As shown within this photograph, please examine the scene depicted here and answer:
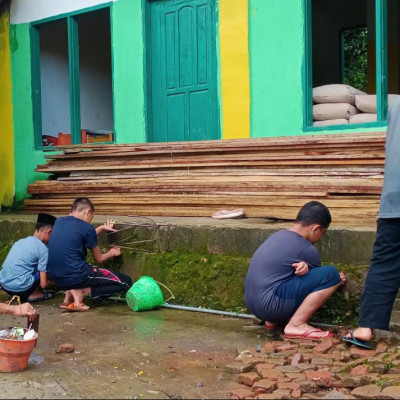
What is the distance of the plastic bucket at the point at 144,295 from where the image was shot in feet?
19.5

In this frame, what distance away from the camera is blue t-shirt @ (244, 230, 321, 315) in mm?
4852

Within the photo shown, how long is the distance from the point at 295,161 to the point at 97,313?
248 centimetres

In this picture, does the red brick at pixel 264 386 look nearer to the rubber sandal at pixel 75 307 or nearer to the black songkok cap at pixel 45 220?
the rubber sandal at pixel 75 307

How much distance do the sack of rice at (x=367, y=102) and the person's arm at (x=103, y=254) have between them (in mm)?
3308

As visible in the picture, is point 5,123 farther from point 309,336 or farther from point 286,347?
point 286,347

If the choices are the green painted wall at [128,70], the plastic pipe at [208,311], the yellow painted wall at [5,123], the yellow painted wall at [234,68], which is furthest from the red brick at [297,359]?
the yellow painted wall at [5,123]

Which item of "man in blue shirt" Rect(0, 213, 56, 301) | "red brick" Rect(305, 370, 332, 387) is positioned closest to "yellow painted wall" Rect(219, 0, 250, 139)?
"man in blue shirt" Rect(0, 213, 56, 301)

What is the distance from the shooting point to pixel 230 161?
6953 mm

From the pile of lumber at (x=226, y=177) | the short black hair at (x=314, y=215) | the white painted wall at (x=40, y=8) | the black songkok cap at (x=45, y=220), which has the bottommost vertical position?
the black songkok cap at (x=45, y=220)

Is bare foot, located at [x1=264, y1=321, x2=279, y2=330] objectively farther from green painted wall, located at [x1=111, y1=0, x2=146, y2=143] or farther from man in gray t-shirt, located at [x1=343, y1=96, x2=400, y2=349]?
green painted wall, located at [x1=111, y1=0, x2=146, y2=143]

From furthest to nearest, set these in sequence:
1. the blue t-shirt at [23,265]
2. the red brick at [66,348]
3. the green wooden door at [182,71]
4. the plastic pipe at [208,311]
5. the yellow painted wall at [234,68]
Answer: the green wooden door at [182,71] → the yellow painted wall at [234,68] → the blue t-shirt at [23,265] → the plastic pipe at [208,311] → the red brick at [66,348]

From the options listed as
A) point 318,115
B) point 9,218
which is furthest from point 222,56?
point 9,218

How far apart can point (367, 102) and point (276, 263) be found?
3.38 m

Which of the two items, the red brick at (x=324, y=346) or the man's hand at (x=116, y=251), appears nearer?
the red brick at (x=324, y=346)
